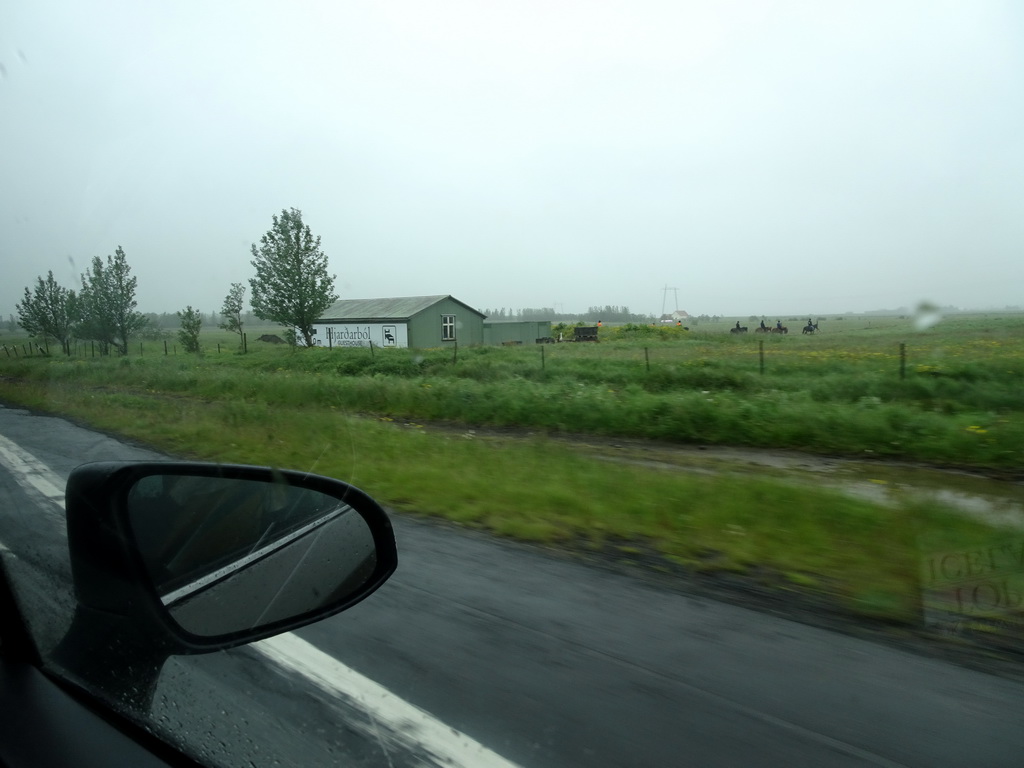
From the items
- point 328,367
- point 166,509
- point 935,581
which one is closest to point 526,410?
point 328,367

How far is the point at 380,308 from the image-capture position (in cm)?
3322

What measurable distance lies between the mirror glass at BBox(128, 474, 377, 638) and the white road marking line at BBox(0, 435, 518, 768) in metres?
0.60

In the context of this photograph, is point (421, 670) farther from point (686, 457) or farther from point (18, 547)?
point (686, 457)

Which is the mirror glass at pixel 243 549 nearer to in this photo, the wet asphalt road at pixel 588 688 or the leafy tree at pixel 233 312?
the wet asphalt road at pixel 588 688

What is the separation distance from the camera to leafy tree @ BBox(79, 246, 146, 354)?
1234 centimetres

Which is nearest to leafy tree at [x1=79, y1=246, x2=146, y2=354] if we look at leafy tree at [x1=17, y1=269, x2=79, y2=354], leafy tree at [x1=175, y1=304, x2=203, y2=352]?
leafy tree at [x1=17, y1=269, x2=79, y2=354]

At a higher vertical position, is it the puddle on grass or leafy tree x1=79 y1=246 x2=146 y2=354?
leafy tree x1=79 y1=246 x2=146 y2=354

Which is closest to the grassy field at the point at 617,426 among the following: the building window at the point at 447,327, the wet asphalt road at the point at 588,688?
the wet asphalt road at the point at 588,688

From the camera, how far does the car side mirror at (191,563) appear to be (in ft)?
6.91

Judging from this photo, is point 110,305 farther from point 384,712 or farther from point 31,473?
point 384,712

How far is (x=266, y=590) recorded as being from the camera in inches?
105

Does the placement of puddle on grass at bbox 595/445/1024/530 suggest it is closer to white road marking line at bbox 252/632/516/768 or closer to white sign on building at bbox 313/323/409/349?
white road marking line at bbox 252/632/516/768

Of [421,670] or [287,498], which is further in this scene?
[421,670]

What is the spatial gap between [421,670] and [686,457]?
26.6ft
